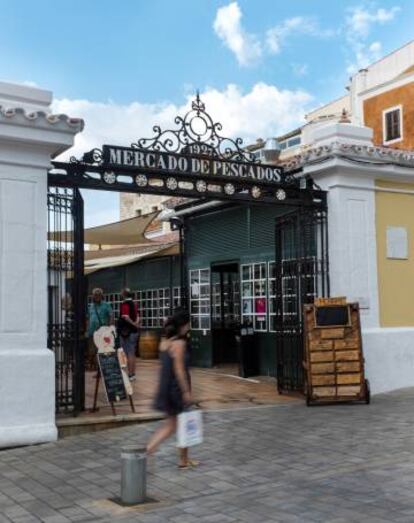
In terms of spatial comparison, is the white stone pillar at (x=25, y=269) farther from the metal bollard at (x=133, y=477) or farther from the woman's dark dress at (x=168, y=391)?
the metal bollard at (x=133, y=477)

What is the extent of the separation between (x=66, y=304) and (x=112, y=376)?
1.14 m

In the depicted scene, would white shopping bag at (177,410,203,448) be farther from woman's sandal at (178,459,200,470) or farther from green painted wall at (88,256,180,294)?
green painted wall at (88,256,180,294)

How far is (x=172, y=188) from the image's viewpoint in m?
9.42

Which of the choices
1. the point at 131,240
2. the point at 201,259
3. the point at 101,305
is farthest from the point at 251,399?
the point at 131,240

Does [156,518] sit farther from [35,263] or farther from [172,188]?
[172,188]

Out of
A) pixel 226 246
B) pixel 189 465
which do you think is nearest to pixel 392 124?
pixel 226 246

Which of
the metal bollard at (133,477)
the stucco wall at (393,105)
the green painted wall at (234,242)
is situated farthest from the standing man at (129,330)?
the stucco wall at (393,105)

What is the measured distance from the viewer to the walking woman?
6.30m

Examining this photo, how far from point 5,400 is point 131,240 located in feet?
34.1

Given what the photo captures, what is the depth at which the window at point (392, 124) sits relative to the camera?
28531mm

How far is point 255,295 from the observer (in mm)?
13766

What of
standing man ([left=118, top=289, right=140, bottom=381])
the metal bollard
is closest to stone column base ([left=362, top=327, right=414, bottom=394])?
standing man ([left=118, top=289, right=140, bottom=381])

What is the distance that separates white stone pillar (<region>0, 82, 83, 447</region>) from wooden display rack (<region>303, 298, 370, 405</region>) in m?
3.77

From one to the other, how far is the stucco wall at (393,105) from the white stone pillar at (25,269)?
72.3 feet
